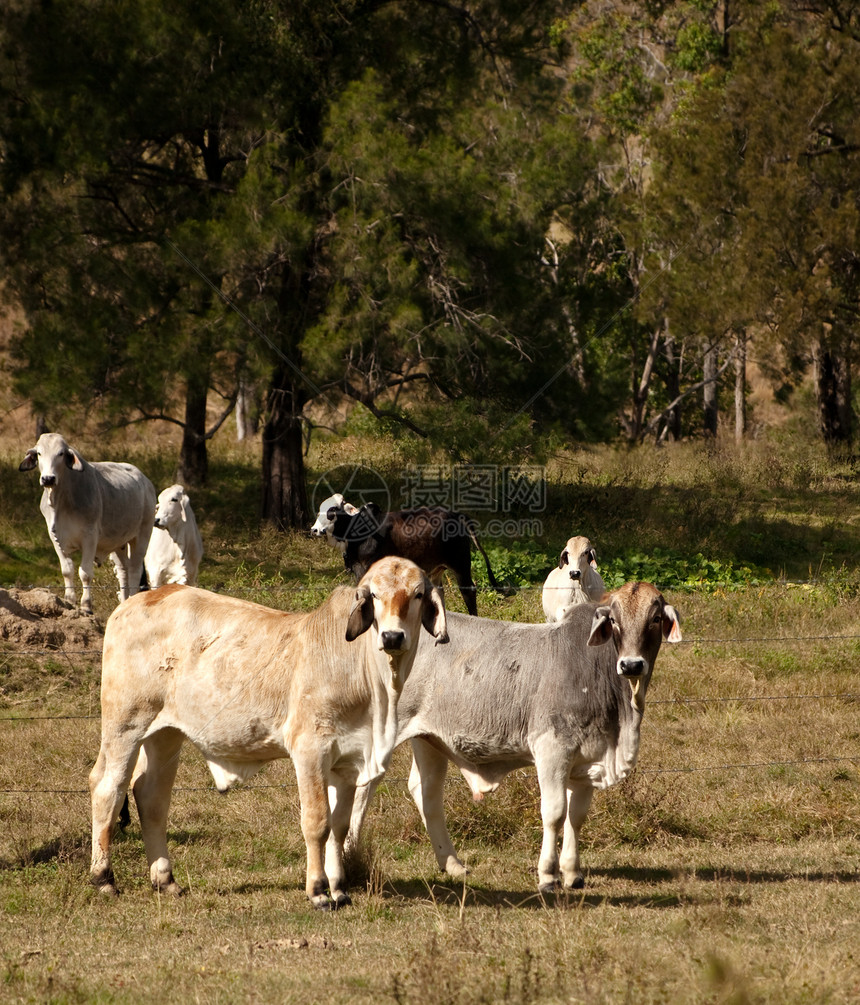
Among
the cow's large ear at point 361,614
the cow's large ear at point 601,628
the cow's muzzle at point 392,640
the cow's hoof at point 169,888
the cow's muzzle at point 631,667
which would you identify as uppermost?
the cow's large ear at point 361,614

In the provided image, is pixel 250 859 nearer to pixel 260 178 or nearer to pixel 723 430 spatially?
pixel 260 178

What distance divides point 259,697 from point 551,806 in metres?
1.69

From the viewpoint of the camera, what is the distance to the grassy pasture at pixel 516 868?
15.8 feet

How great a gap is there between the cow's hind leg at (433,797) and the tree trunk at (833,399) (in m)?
21.6

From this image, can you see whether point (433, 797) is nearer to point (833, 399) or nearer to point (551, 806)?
point (551, 806)

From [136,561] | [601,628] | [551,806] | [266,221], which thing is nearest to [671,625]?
[601,628]

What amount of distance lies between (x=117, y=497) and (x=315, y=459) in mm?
9805

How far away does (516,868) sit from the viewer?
7.14 m

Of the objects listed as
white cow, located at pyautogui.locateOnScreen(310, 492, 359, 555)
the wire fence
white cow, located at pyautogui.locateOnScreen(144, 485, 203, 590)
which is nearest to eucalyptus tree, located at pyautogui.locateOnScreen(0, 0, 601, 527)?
white cow, located at pyautogui.locateOnScreen(310, 492, 359, 555)

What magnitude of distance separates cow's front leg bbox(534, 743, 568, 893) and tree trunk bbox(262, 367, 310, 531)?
12006 mm

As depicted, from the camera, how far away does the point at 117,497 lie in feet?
46.7

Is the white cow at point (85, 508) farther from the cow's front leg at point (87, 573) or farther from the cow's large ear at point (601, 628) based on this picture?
the cow's large ear at point (601, 628)

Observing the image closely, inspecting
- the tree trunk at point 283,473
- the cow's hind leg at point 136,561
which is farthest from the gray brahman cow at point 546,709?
the tree trunk at point 283,473

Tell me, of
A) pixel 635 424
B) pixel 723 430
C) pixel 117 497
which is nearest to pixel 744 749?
pixel 117 497
